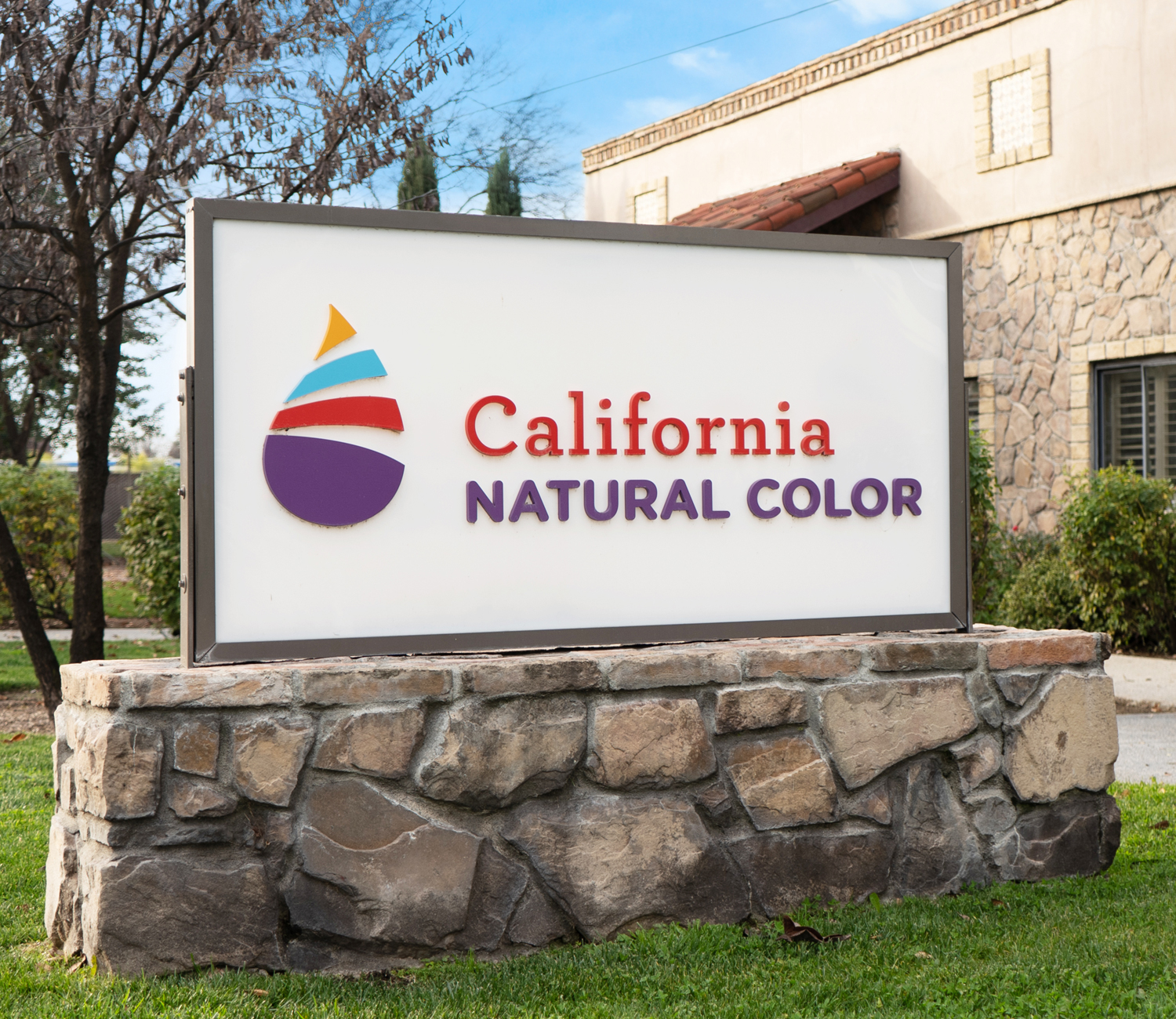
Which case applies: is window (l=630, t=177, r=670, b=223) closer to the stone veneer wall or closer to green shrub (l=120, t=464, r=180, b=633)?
the stone veneer wall

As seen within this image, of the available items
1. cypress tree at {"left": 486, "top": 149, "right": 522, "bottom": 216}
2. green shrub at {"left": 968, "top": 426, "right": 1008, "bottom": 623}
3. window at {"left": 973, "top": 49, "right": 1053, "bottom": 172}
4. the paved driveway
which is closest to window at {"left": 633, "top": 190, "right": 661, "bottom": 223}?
cypress tree at {"left": 486, "top": 149, "right": 522, "bottom": 216}

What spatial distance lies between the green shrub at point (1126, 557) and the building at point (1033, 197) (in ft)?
5.63

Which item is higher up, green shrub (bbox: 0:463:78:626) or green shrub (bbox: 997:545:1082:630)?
green shrub (bbox: 0:463:78:626)

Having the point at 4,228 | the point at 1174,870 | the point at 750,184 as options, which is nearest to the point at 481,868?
the point at 1174,870

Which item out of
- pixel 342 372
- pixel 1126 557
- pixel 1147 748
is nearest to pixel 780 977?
pixel 342 372

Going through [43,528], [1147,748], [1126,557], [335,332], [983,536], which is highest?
[335,332]

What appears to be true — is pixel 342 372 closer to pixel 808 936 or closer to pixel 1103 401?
pixel 808 936

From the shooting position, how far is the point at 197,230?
3.51 metres

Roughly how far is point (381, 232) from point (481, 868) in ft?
6.39

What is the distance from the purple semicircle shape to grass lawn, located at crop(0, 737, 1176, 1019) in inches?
52.0

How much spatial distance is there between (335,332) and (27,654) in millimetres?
10499

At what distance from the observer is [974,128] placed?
13367 mm

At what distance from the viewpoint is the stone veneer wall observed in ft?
39.7

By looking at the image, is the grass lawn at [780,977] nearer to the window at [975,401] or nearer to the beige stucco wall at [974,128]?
the beige stucco wall at [974,128]
